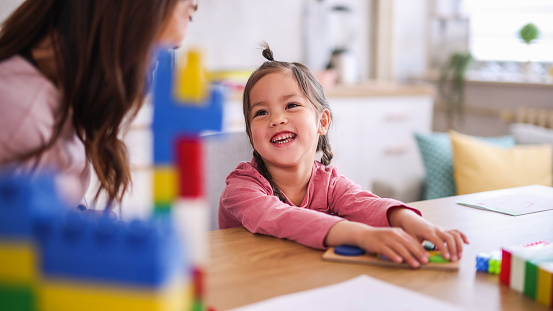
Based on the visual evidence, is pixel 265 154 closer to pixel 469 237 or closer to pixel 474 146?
pixel 469 237

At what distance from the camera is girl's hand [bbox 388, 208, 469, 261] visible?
0.93 m

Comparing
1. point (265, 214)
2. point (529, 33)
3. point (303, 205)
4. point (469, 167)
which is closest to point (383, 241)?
point (265, 214)

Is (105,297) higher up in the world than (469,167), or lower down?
higher up

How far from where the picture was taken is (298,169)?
1369mm

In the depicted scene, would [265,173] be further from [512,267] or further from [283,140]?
[512,267]

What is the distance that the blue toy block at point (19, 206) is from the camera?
0.43 m

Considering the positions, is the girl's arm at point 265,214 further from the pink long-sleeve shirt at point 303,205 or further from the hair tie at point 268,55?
the hair tie at point 268,55

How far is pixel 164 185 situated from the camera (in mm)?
496

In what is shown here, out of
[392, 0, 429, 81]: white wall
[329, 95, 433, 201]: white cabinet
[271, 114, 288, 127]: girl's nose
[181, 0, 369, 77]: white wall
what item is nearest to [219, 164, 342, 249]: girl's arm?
[271, 114, 288, 127]: girl's nose

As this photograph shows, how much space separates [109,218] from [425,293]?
520 mm

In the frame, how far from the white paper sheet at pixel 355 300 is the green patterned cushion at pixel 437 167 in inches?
69.8

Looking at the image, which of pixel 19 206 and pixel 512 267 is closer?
pixel 19 206

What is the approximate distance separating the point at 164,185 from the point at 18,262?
134 mm

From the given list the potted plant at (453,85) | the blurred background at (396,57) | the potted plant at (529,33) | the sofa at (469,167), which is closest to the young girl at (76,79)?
the sofa at (469,167)
